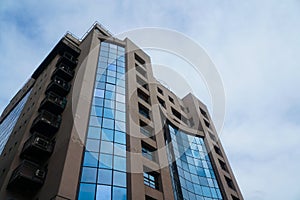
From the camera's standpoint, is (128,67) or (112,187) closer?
(112,187)

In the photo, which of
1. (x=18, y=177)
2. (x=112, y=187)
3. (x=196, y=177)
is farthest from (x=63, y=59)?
(x=196, y=177)

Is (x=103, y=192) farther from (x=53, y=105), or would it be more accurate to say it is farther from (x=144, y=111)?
(x=144, y=111)

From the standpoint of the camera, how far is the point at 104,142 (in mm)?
18828

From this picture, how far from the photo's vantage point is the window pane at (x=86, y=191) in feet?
48.7

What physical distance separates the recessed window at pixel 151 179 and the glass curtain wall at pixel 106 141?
279cm

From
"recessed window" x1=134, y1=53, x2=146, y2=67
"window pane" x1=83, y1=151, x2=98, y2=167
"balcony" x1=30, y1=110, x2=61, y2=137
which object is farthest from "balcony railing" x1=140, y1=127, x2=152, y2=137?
"recessed window" x1=134, y1=53, x2=146, y2=67

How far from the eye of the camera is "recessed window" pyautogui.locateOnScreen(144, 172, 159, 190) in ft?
64.8

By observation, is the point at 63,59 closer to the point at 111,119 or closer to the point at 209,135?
the point at 111,119

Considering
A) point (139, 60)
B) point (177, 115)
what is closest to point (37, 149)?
point (139, 60)

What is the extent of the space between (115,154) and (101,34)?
70.0 feet

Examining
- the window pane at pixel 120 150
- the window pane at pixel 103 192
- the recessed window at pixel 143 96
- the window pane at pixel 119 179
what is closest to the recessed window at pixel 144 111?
the recessed window at pixel 143 96

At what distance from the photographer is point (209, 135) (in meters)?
38.9

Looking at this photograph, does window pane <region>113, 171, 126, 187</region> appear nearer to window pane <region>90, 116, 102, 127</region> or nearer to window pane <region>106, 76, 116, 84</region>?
window pane <region>90, 116, 102, 127</region>

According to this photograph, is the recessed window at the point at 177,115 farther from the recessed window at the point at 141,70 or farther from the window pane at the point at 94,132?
the window pane at the point at 94,132
